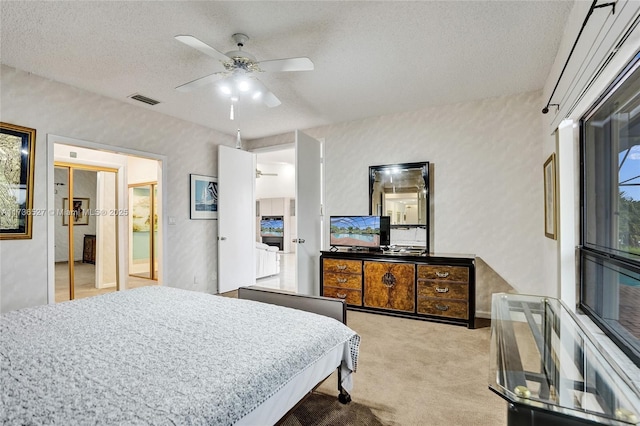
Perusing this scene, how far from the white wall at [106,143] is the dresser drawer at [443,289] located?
123 inches

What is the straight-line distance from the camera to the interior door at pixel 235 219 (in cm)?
468

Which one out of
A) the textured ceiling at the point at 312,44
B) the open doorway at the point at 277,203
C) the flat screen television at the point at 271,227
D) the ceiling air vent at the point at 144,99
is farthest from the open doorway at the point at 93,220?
the flat screen television at the point at 271,227

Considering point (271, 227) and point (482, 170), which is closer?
point (482, 170)

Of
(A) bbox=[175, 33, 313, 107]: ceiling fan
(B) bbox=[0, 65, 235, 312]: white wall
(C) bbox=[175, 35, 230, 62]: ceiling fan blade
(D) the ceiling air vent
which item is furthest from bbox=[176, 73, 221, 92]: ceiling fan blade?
(B) bbox=[0, 65, 235, 312]: white wall

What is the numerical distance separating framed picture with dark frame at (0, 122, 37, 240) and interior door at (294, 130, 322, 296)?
8.65 feet

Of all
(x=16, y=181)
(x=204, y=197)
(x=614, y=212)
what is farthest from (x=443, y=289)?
(x=16, y=181)

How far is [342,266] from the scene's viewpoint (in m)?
3.95

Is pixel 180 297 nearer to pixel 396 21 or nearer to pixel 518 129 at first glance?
pixel 396 21

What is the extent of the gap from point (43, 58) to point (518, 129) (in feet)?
15.5

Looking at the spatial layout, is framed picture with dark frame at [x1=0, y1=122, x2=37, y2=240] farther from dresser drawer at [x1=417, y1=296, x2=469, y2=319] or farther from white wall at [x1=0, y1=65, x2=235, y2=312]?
dresser drawer at [x1=417, y1=296, x2=469, y2=319]

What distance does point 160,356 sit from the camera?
49.2 inches

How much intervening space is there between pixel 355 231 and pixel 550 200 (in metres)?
2.10

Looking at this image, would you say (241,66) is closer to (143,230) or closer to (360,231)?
(360,231)

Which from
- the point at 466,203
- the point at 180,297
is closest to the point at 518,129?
the point at 466,203
